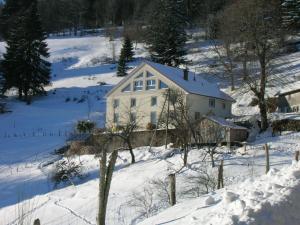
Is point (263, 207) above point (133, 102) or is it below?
below

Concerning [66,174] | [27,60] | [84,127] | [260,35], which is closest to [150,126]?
[84,127]

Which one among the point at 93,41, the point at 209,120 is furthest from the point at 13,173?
the point at 93,41

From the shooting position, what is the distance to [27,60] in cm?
6469

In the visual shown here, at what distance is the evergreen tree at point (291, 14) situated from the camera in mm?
72312

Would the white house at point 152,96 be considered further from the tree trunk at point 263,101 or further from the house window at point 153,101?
the tree trunk at point 263,101

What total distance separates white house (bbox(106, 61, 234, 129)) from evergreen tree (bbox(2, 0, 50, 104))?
14994 millimetres

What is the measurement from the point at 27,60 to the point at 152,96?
73.2 feet

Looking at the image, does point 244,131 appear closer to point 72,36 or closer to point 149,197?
point 149,197

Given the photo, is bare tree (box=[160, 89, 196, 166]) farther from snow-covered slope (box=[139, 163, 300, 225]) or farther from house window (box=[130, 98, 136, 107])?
snow-covered slope (box=[139, 163, 300, 225])

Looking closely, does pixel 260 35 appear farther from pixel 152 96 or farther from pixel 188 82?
pixel 152 96

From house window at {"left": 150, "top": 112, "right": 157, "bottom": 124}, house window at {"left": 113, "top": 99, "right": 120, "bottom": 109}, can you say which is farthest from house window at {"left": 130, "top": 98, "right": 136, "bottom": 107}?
house window at {"left": 150, "top": 112, "right": 157, "bottom": 124}

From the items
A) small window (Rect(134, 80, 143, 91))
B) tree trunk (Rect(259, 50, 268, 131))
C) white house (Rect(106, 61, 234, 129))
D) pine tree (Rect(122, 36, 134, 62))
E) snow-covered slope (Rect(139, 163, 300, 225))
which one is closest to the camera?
snow-covered slope (Rect(139, 163, 300, 225))

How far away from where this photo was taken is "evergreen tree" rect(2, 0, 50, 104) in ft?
206

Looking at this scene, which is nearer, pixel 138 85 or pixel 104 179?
pixel 104 179
